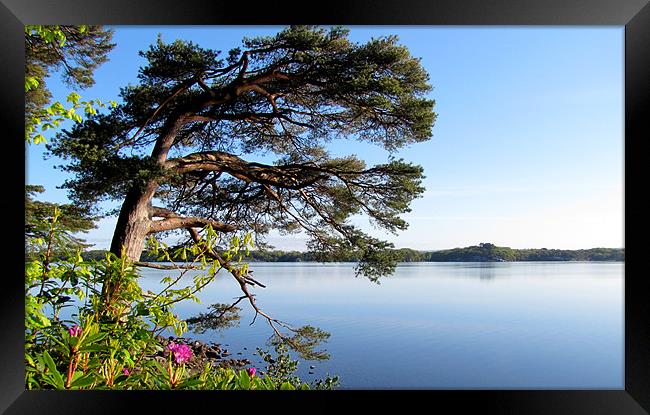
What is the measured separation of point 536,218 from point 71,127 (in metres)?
7.67

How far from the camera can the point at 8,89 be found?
208 centimetres

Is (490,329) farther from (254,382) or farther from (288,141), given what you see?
(254,382)

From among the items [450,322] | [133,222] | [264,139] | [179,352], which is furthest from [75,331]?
[450,322]

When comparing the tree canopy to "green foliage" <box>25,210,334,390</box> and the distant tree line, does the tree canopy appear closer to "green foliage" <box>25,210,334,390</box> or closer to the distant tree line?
the distant tree line

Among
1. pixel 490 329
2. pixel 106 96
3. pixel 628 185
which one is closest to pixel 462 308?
pixel 490 329

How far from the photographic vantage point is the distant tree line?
683cm

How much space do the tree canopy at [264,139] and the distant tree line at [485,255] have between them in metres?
0.41

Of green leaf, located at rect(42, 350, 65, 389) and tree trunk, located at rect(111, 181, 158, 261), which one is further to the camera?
tree trunk, located at rect(111, 181, 158, 261)

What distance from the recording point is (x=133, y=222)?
5.18 meters

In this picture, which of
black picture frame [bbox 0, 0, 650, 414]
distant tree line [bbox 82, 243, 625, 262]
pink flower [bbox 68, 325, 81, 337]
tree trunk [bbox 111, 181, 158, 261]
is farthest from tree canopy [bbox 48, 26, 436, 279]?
black picture frame [bbox 0, 0, 650, 414]

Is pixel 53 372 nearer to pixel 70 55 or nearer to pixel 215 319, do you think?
pixel 215 319

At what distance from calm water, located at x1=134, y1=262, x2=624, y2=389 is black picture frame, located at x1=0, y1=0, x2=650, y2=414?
4.55 m

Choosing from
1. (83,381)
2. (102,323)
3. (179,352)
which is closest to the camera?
(83,381)
